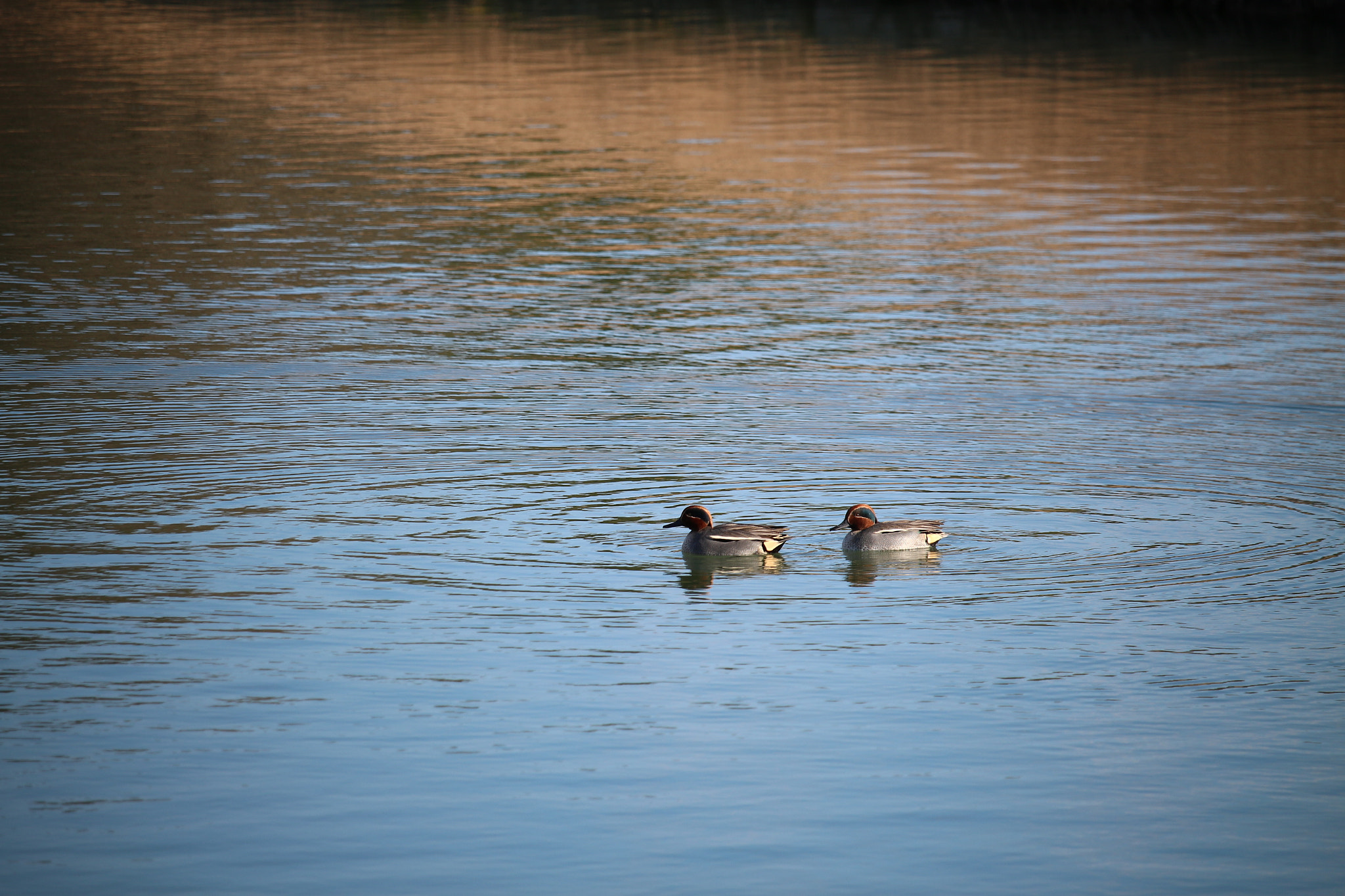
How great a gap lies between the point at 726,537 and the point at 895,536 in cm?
131

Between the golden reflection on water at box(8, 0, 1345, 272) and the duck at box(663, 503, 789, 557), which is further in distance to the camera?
the golden reflection on water at box(8, 0, 1345, 272)

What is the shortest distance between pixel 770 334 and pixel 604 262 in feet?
19.0

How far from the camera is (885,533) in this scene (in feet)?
43.8

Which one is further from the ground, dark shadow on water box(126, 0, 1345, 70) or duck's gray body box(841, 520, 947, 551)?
dark shadow on water box(126, 0, 1345, 70)

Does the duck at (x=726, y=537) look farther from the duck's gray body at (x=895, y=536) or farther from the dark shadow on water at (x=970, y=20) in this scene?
the dark shadow on water at (x=970, y=20)

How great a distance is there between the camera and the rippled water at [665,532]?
31.5ft

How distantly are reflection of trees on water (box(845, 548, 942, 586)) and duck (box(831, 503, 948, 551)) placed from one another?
0.24 ft

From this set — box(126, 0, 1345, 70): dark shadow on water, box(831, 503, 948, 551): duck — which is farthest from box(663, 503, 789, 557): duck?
box(126, 0, 1345, 70): dark shadow on water

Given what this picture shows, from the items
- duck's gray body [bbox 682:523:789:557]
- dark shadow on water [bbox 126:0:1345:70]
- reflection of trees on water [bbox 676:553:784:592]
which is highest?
dark shadow on water [bbox 126:0:1345:70]

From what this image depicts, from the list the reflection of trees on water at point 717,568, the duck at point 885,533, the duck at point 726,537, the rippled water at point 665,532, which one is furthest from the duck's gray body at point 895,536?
the reflection of trees on water at point 717,568

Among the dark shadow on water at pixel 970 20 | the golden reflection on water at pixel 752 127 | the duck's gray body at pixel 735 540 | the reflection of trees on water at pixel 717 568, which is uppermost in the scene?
the dark shadow on water at pixel 970 20

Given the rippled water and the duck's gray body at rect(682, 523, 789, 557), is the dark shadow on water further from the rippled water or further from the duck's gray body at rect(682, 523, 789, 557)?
the duck's gray body at rect(682, 523, 789, 557)

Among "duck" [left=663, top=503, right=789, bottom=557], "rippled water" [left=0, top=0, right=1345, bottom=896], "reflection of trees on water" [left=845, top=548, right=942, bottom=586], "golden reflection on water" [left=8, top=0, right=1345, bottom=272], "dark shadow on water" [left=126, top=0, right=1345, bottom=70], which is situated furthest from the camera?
"dark shadow on water" [left=126, top=0, right=1345, bottom=70]

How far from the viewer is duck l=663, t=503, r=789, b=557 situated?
43.7ft
